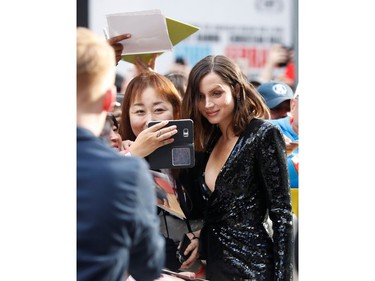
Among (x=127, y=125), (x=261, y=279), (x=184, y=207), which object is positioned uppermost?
(x=127, y=125)

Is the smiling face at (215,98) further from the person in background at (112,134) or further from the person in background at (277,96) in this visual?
the person in background at (112,134)

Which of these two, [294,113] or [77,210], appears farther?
[294,113]

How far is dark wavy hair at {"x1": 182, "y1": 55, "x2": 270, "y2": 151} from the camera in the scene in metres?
1.97

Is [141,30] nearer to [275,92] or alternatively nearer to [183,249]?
[275,92]

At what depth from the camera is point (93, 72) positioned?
1742 mm

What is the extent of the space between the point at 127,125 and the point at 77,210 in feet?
1.00

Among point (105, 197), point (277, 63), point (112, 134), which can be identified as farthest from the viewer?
point (277, 63)

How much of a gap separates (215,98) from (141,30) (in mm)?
269

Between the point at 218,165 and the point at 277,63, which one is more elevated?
the point at 277,63

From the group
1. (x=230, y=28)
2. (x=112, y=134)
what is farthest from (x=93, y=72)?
(x=230, y=28)
